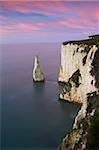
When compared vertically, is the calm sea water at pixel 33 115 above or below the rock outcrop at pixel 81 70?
below

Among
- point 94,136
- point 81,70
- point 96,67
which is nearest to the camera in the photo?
point 94,136

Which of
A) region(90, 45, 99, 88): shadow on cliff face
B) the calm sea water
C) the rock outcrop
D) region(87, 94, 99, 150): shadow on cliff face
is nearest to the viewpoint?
region(87, 94, 99, 150): shadow on cliff face

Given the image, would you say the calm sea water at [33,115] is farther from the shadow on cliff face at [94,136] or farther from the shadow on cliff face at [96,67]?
the shadow on cliff face at [94,136]

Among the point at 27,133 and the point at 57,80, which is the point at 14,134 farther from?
the point at 57,80

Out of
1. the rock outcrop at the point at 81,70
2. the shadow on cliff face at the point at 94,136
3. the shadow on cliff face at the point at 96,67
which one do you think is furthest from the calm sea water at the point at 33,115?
the shadow on cliff face at the point at 94,136

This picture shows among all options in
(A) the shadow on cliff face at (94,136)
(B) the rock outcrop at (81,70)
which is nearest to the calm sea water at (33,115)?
(B) the rock outcrop at (81,70)

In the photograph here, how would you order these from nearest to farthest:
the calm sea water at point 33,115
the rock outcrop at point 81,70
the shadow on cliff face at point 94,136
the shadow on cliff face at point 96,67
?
the shadow on cliff face at point 94,136 < the calm sea water at point 33,115 < the shadow on cliff face at point 96,67 < the rock outcrop at point 81,70

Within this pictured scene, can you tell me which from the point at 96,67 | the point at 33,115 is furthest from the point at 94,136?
the point at 96,67

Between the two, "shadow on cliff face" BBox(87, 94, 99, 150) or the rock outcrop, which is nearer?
"shadow on cliff face" BBox(87, 94, 99, 150)

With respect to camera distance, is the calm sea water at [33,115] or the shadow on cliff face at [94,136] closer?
the shadow on cliff face at [94,136]

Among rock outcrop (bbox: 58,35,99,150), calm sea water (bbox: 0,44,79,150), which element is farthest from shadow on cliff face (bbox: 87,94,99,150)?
rock outcrop (bbox: 58,35,99,150)

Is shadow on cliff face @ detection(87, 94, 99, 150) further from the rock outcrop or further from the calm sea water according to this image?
the rock outcrop

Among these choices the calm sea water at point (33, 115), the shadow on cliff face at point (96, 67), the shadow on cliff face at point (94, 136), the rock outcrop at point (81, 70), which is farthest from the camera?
the rock outcrop at point (81, 70)

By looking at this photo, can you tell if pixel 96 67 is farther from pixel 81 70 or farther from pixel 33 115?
pixel 33 115
